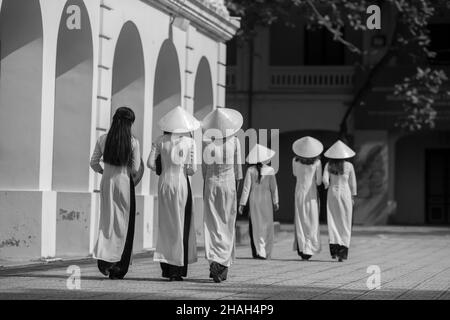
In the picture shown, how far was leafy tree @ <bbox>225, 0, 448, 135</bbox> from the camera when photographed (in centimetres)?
3000

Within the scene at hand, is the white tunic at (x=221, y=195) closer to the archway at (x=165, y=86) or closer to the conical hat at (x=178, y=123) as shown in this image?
the conical hat at (x=178, y=123)

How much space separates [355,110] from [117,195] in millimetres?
24822

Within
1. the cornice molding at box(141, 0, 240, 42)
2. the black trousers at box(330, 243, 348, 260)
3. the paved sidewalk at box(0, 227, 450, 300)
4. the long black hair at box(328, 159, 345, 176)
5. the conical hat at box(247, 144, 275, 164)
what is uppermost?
the cornice molding at box(141, 0, 240, 42)

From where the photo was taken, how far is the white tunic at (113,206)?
13.5 m

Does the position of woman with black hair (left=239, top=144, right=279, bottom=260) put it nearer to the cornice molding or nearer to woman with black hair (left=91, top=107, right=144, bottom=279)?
the cornice molding

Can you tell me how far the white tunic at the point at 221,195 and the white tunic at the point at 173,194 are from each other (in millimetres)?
234

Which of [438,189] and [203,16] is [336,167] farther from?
[438,189]

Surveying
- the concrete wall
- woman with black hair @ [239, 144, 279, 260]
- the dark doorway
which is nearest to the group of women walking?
woman with black hair @ [239, 144, 279, 260]

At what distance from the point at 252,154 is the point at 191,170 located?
5685 mm

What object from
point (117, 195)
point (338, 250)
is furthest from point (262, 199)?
point (117, 195)

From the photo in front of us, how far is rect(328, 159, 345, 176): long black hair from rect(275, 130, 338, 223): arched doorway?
66.6 feet

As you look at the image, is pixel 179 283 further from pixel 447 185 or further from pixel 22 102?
pixel 447 185

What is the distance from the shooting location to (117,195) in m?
13.8

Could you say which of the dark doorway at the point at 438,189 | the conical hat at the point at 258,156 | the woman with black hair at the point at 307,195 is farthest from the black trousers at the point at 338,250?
the dark doorway at the point at 438,189
